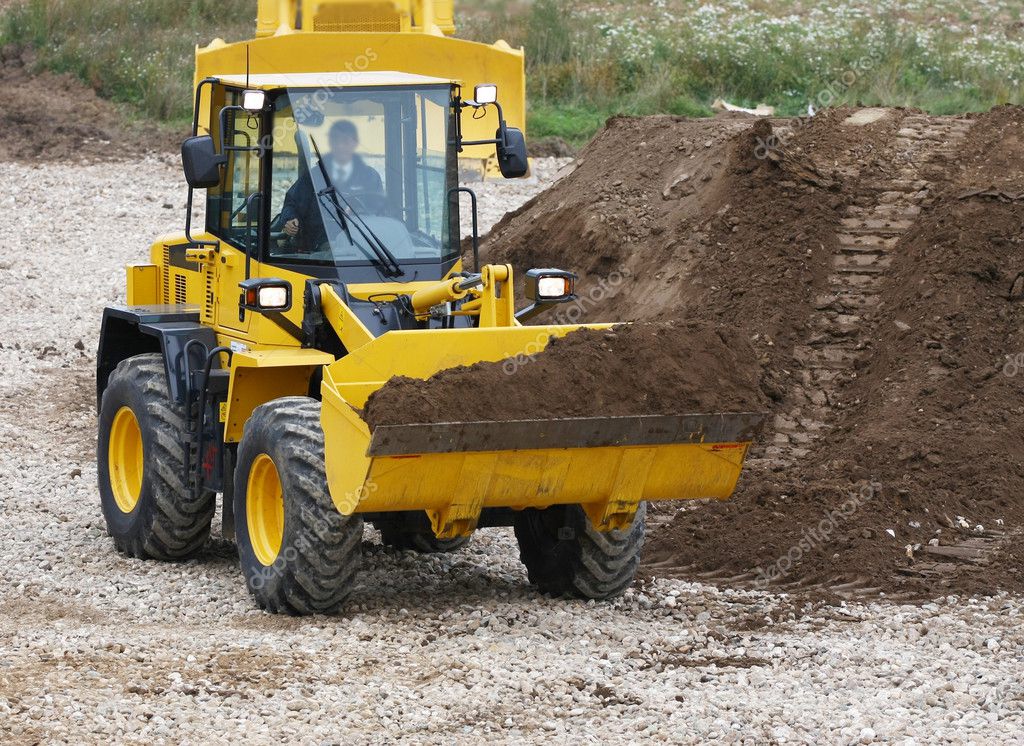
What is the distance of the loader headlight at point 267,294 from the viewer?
7758mm

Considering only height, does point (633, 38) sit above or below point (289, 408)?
above

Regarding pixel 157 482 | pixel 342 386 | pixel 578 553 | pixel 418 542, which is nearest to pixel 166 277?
pixel 157 482

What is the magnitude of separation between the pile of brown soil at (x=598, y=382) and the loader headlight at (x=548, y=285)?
809 millimetres

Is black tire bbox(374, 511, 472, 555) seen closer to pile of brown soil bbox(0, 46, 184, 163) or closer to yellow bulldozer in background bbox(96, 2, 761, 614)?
yellow bulldozer in background bbox(96, 2, 761, 614)

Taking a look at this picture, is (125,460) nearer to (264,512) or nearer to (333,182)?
(264,512)

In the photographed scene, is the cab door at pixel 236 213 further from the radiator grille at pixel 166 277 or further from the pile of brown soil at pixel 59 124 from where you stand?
the pile of brown soil at pixel 59 124

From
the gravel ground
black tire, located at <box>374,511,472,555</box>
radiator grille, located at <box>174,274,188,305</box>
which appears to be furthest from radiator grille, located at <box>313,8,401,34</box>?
black tire, located at <box>374,511,472,555</box>

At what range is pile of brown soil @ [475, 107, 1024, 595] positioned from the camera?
938 centimetres

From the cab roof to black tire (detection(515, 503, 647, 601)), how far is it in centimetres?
231

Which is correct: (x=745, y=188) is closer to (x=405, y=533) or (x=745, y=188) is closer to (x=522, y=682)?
(x=405, y=533)

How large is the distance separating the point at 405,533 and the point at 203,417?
1345 mm

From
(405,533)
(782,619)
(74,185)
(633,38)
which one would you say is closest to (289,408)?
(405,533)

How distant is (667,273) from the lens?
1355cm

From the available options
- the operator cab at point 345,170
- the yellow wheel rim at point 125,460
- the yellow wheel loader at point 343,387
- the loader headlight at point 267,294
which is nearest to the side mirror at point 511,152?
the yellow wheel loader at point 343,387
